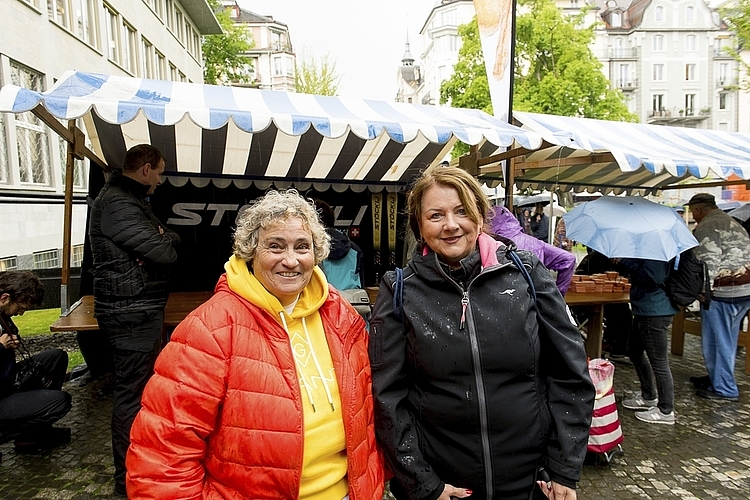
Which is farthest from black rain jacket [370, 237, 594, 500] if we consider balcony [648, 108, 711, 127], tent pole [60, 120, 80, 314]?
balcony [648, 108, 711, 127]

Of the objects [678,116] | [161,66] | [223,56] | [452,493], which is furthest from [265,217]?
[678,116]

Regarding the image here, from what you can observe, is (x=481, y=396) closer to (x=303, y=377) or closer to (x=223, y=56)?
(x=303, y=377)

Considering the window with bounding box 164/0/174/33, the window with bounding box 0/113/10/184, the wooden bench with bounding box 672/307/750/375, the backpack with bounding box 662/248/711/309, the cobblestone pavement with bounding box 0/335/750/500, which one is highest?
the window with bounding box 164/0/174/33

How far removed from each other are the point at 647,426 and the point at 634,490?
3.66 feet

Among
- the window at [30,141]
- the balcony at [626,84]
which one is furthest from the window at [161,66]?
the balcony at [626,84]

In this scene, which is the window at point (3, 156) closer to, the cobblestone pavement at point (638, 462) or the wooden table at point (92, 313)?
the wooden table at point (92, 313)

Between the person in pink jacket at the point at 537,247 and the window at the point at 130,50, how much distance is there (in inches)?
661

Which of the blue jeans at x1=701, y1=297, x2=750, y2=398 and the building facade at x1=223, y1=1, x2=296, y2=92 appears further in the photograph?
the building facade at x1=223, y1=1, x2=296, y2=92

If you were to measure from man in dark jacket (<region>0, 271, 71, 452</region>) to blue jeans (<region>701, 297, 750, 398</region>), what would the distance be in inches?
230

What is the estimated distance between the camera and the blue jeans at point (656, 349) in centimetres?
385

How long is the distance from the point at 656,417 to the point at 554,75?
18.4m

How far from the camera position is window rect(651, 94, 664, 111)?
1661 inches

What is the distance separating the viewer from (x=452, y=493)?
4.93ft

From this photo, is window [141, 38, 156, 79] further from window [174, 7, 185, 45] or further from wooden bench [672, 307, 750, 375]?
wooden bench [672, 307, 750, 375]
